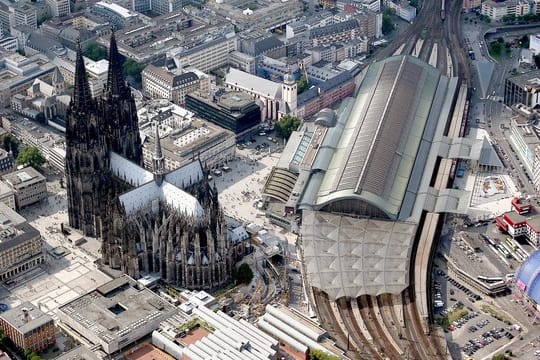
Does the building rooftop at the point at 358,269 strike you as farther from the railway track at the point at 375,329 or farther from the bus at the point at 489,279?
the bus at the point at 489,279

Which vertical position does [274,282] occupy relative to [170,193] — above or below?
below

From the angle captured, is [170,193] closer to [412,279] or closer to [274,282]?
[274,282]

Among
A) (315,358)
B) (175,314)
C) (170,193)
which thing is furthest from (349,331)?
(170,193)

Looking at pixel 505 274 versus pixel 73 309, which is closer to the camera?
pixel 73 309

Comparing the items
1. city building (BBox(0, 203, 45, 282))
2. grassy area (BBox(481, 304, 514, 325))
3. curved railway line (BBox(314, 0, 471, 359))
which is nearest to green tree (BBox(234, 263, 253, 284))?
curved railway line (BBox(314, 0, 471, 359))

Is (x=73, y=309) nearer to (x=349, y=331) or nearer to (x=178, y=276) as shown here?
(x=178, y=276)
